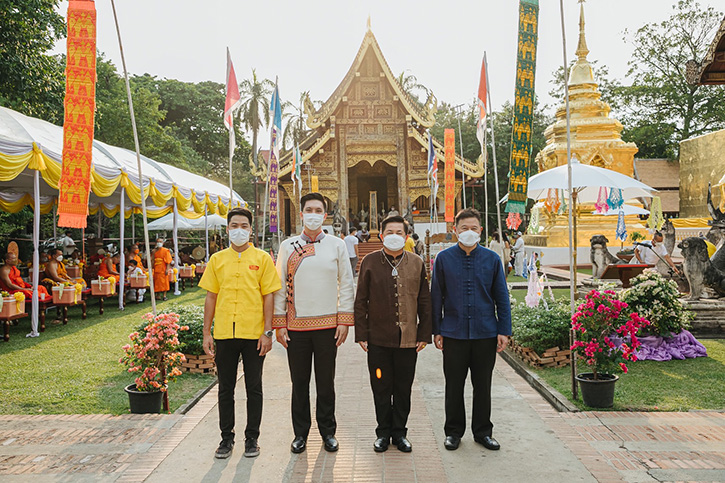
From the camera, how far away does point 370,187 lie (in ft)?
101

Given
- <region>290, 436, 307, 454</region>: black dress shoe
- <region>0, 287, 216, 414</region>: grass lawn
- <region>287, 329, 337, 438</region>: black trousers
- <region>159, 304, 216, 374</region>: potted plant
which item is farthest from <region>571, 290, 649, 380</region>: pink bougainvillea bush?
<region>159, 304, 216, 374</region>: potted plant

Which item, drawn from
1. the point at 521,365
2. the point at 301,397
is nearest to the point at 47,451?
the point at 301,397

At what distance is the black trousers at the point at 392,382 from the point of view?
382cm

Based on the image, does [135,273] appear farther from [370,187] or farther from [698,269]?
[370,187]

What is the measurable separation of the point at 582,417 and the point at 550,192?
305 inches

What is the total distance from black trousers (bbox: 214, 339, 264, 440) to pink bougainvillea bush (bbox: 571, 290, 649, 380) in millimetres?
2870

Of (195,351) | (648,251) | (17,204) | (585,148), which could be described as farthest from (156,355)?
(585,148)

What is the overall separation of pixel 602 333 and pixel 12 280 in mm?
9037

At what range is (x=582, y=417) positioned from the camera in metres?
4.47

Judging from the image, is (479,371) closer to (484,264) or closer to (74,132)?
(484,264)

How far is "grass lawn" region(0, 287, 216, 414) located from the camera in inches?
200

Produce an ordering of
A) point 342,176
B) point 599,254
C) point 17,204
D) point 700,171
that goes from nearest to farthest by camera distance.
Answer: point 599,254 → point 17,204 → point 700,171 → point 342,176

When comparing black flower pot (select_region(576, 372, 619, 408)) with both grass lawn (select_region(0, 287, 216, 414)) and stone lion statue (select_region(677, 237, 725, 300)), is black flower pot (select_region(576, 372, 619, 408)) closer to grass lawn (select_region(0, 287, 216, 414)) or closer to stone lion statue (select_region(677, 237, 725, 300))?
grass lawn (select_region(0, 287, 216, 414))

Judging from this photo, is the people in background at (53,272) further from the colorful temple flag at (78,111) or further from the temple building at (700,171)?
the temple building at (700,171)
